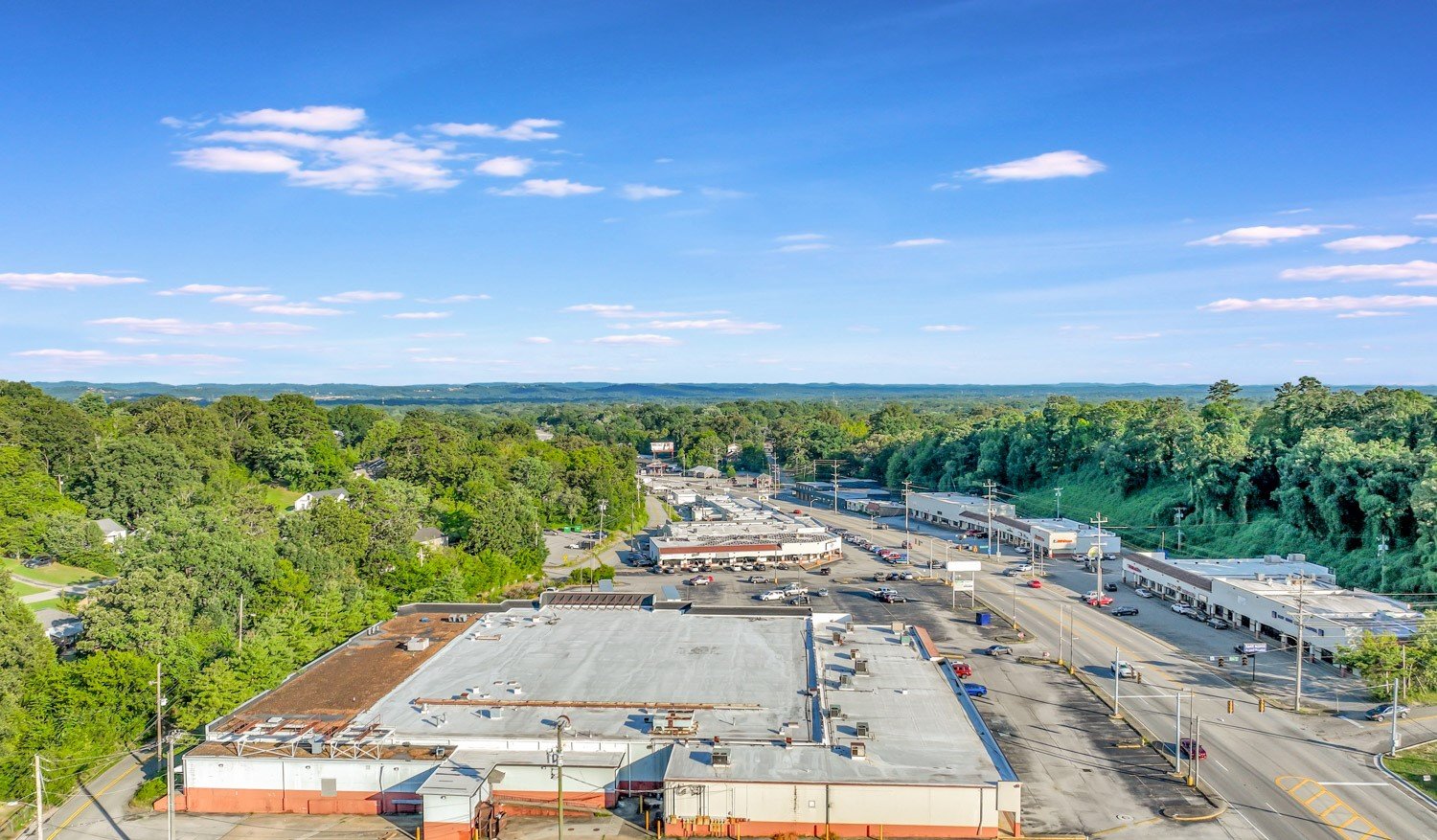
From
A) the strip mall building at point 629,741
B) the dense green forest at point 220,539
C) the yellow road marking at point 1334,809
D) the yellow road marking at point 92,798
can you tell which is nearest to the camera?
the strip mall building at point 629,741

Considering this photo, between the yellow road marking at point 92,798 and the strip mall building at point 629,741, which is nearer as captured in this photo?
the strip mall building at point 629,741

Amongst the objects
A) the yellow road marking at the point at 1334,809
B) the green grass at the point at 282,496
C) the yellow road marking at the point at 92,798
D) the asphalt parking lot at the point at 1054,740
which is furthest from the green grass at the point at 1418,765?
the green grass at the point at 282,496

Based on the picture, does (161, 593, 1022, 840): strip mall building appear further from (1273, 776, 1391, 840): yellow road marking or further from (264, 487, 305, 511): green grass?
(264, 487, 305, 511): green grass

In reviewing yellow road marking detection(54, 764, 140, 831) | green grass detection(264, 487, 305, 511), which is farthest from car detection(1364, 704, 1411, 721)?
green grass detection(264, 487, 305, 511)

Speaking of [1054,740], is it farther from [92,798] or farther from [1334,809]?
[92,798]

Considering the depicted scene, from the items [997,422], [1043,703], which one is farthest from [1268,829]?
[997,422]

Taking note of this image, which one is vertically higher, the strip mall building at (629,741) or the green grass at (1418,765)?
the strip mall building at (629,741)

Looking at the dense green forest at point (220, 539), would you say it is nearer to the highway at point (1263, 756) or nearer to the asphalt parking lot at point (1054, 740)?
the asphalt parking lot at point (1054, 740)
